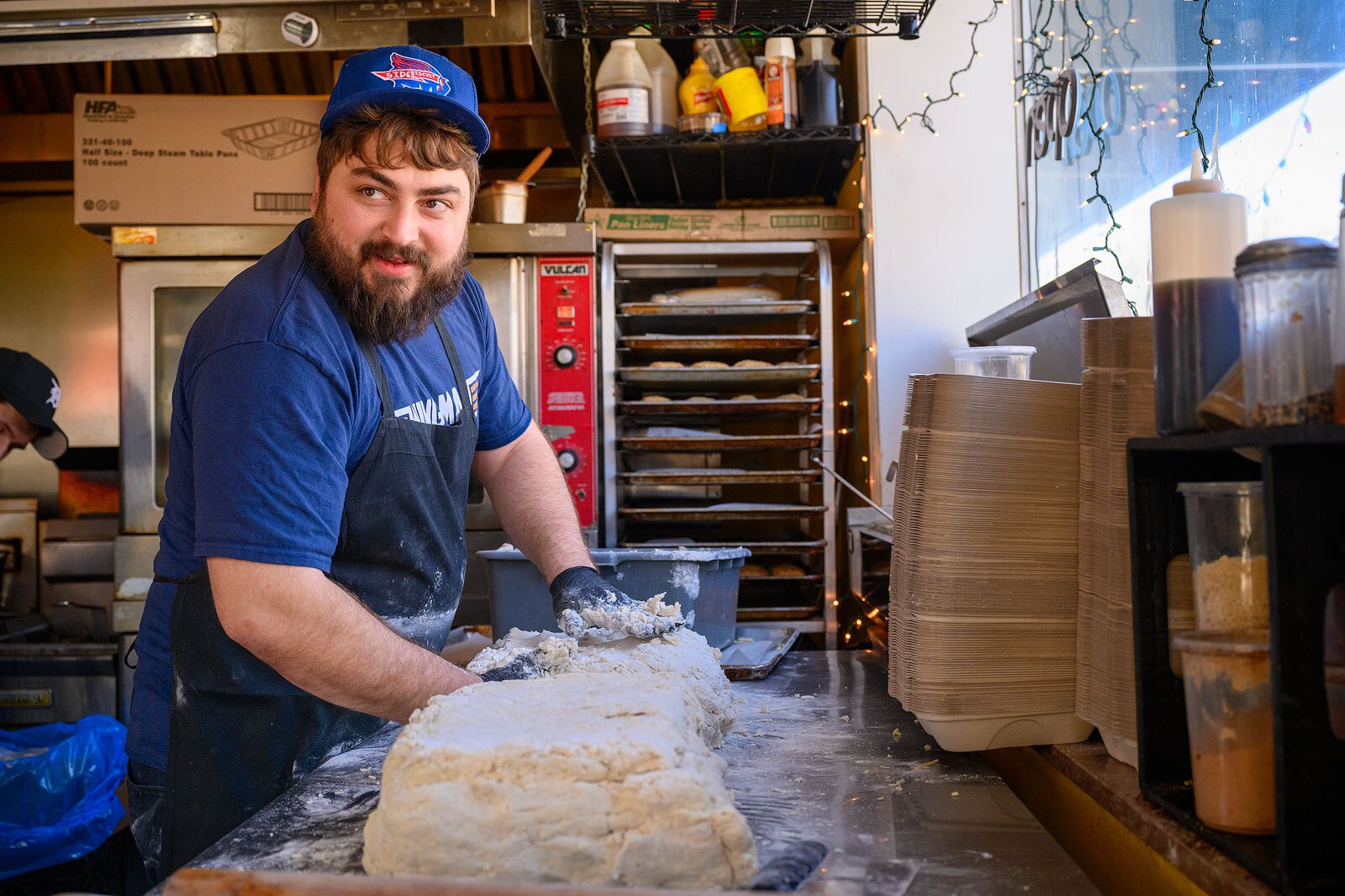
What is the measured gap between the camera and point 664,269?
3385mm

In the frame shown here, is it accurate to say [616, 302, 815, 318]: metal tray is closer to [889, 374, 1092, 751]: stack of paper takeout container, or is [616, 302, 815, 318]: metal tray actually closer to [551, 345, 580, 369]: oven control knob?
[551, 345, 580, 369]: oven control knob

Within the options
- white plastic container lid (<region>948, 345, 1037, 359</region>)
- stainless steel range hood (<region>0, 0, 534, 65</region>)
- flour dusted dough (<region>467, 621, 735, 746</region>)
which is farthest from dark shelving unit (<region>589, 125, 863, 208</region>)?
flour dusted dough (<region>467, 621, 735, 746</region>)

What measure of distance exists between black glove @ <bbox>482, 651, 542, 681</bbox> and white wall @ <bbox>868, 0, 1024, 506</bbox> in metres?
1.83

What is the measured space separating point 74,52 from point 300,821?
110 inches

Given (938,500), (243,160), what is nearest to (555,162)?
(243,160)

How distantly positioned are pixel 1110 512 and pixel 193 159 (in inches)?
119

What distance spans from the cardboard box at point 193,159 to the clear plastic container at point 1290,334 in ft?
9.56

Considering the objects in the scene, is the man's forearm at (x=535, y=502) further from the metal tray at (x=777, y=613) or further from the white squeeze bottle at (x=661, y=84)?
the white squeeze bottle at (x=661, y=84)

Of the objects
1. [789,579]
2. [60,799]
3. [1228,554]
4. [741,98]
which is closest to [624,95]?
[741,98]

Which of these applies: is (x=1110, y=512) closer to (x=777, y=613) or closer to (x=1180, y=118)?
(x=1180, y=118)

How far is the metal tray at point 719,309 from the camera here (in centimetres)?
307

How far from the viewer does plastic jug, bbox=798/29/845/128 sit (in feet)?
10.2

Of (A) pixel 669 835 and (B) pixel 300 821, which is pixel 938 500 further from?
(B) pixel 300 821

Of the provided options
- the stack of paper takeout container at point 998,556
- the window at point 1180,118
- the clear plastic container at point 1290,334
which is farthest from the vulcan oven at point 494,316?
the clear plastic container at point 1290,334
